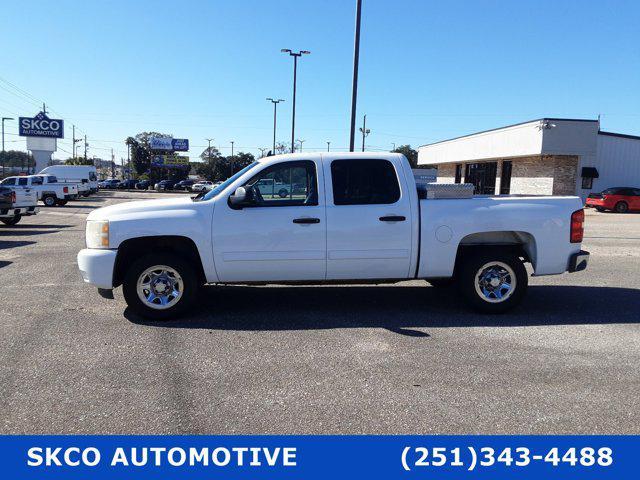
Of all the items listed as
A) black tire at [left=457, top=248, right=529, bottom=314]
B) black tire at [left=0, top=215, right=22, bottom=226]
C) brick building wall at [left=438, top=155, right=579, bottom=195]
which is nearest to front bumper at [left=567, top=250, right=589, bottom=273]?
black tire at [left=457, top=248, right=529, bottom=314]

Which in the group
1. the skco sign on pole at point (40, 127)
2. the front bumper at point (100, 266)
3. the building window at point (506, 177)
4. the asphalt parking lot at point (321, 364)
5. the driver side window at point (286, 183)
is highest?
the skco sign on pole at point (40, 127)

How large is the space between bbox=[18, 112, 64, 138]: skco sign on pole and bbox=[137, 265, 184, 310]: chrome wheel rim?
A: 188 feet

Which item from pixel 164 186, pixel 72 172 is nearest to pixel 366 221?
pixel 72 172

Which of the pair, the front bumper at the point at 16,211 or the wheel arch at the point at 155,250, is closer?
the wheel arch at the point at 155,250

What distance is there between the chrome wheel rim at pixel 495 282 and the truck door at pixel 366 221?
3.18 feet

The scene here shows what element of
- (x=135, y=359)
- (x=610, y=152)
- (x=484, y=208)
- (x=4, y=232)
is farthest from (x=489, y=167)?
(x=135, y=359)

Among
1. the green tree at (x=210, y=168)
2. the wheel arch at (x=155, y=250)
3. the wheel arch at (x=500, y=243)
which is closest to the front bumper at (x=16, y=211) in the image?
the wheel arch at (x=155, y=250)

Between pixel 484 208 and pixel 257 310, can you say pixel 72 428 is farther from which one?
pixel 484 208

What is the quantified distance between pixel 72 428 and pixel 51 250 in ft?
31.6

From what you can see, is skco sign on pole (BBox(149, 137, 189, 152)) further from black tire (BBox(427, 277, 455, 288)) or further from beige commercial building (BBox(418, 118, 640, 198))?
black tire (BBox(427, 277, 455, 288))

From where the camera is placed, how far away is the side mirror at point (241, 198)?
5.94m

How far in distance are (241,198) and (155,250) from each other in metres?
1.23

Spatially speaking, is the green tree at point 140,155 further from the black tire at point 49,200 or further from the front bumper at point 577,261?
the front bumper at point 577,261

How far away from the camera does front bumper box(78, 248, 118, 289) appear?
597 cm
